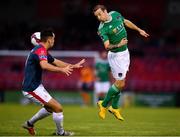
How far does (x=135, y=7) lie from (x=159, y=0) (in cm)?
111

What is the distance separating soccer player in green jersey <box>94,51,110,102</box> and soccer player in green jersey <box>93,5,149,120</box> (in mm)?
9083

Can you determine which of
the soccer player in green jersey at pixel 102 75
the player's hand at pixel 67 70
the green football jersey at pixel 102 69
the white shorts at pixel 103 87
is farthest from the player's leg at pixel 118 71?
the white shorts at pixel 103 87

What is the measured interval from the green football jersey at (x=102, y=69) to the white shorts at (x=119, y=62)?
9.26m

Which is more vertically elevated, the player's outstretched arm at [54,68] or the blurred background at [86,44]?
the player's outstretched arm at [54,68]

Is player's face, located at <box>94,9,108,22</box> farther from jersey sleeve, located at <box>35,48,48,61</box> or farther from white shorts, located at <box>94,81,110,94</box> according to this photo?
white shorts, located at <box>94,81,110,94</box>

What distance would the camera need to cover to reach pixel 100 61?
2408 centimetres

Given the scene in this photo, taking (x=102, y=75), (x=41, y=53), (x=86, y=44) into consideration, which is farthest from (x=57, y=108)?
(x=86, y=44)

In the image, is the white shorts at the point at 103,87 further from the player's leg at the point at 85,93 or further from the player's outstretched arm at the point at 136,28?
the player's outstretched arm at the point at 136,28

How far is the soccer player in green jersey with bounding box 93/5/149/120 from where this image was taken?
13922mm

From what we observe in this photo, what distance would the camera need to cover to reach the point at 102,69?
24.0m

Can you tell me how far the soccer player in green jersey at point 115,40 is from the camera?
13.9 meters

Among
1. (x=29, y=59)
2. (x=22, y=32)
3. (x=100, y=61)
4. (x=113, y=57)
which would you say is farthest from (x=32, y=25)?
(x=29, y=59)

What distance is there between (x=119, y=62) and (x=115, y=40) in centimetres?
53

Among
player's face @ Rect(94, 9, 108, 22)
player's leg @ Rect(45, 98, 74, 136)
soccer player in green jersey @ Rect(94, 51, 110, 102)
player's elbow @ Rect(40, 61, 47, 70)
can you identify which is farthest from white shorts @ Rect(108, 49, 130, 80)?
soccer player in green jersey @ Rect(94, 51, 110, 102)
